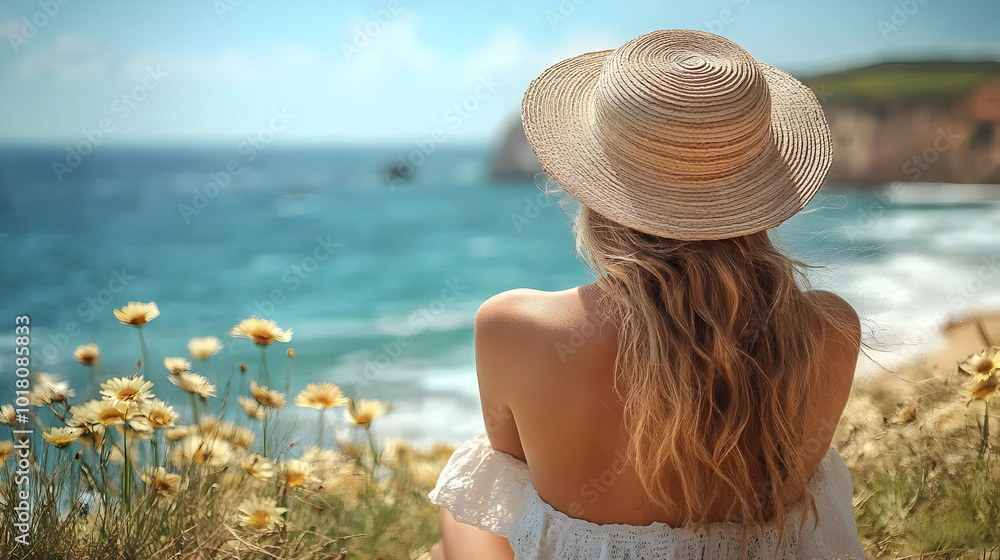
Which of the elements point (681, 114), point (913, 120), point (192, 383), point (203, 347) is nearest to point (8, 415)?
point (192, 383)

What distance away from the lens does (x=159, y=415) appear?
1.34 metres

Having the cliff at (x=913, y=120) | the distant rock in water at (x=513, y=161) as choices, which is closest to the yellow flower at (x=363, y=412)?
the cliff at (x=913, y=120)

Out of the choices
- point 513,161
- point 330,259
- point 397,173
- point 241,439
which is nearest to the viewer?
point 241,439

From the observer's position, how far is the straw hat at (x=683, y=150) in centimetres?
104

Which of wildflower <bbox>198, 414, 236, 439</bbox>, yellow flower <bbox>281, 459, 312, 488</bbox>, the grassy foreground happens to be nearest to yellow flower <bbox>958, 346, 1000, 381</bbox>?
the grassy foreground

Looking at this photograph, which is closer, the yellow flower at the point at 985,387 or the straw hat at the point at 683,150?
the straw hat at the point at 683,150

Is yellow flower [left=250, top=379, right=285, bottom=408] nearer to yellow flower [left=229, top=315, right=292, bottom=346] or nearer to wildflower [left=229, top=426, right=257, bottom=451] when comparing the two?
yellow flower [left=229, top=315, right=292, bottom=346]

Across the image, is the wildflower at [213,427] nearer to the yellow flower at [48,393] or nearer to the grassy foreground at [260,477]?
the grassy foreground at [260,477]

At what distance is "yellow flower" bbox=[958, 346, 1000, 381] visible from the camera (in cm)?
161

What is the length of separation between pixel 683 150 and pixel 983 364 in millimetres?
1185

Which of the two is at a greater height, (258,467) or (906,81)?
(258,467)

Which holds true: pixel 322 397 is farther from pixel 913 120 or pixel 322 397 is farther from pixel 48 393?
pixel 913 120

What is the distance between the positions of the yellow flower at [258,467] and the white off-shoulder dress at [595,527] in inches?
16.0

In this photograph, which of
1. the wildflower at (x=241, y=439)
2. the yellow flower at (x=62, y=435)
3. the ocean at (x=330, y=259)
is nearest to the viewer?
the yellow flower at (x=62, y=435)
